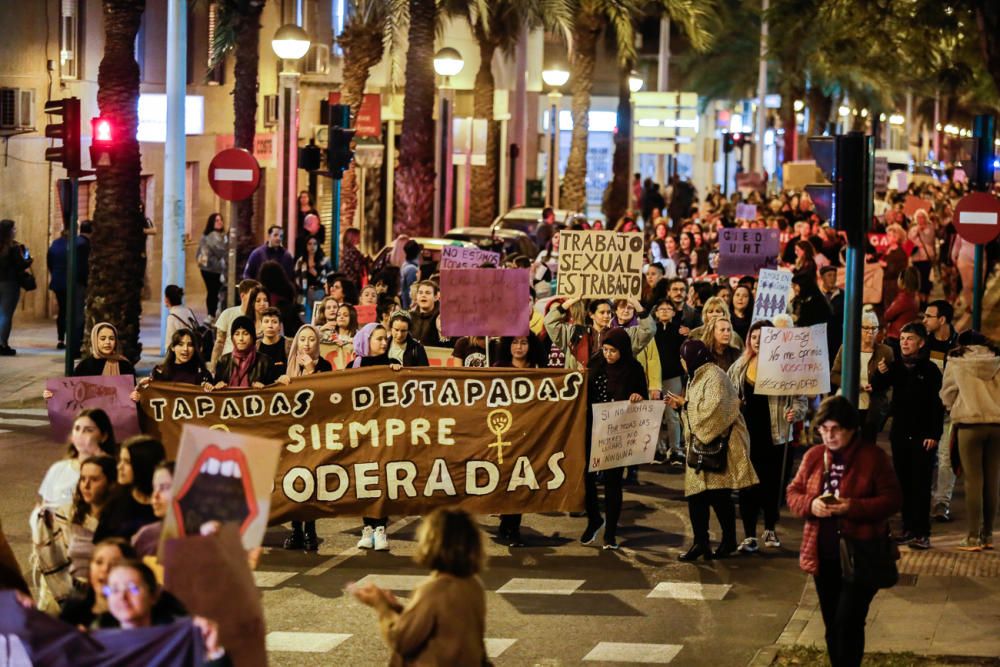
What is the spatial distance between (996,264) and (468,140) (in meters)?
11.6

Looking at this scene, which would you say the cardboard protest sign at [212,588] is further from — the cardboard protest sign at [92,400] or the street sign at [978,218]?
the street sign at [978,218]

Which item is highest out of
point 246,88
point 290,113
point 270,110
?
point 246,88

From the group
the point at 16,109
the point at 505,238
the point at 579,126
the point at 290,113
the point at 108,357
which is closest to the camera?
the point at 108,357

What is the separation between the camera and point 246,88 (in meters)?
33.0

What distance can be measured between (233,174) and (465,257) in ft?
10.6

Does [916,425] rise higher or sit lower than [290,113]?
lower

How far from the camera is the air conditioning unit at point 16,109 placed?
3039 centimetres

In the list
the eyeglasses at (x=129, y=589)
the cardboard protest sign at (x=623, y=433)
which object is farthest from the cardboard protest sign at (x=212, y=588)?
the cardboard protest sign at (x=623, y=433)

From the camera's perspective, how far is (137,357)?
78.2ft

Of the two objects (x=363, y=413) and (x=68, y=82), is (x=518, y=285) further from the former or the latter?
(x=68, y=82)

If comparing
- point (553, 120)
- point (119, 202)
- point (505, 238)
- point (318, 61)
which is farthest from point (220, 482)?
point (553, 120)

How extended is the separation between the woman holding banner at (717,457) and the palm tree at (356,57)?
25152mm

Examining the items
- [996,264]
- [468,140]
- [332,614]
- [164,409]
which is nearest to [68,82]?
[468,140]

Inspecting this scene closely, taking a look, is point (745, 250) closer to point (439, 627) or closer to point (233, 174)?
point (233, 174)
